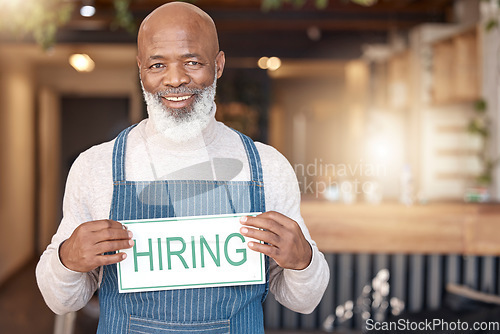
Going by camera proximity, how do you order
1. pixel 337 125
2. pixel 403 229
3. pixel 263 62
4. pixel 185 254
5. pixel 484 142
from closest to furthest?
pixel 185 254 → pixel 403 229 → pixel 484 142 → pixel 263 62 → pixel 337 125

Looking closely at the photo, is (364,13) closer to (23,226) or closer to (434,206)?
(434,206)

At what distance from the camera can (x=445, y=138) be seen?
453 cm

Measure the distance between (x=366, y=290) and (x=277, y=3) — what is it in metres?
1.58

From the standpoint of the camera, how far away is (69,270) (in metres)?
0.94

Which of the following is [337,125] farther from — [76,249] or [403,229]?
[76,249]

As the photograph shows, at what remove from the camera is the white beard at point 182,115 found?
3.28 ft

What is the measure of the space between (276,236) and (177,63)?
1.18ft

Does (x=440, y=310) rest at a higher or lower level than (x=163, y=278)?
lower

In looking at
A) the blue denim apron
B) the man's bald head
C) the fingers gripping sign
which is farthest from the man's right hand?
the man's bald head

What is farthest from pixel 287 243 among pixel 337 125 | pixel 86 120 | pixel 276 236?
pixel 86 120

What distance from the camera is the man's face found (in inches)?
37.9

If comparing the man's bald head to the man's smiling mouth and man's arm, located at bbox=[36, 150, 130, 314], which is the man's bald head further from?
man's arm, located at bbox=[36, 150, 130, 314]

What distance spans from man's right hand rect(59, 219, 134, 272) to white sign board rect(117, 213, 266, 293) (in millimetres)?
66

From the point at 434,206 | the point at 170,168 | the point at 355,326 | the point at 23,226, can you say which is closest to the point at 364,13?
the point at 434,206
